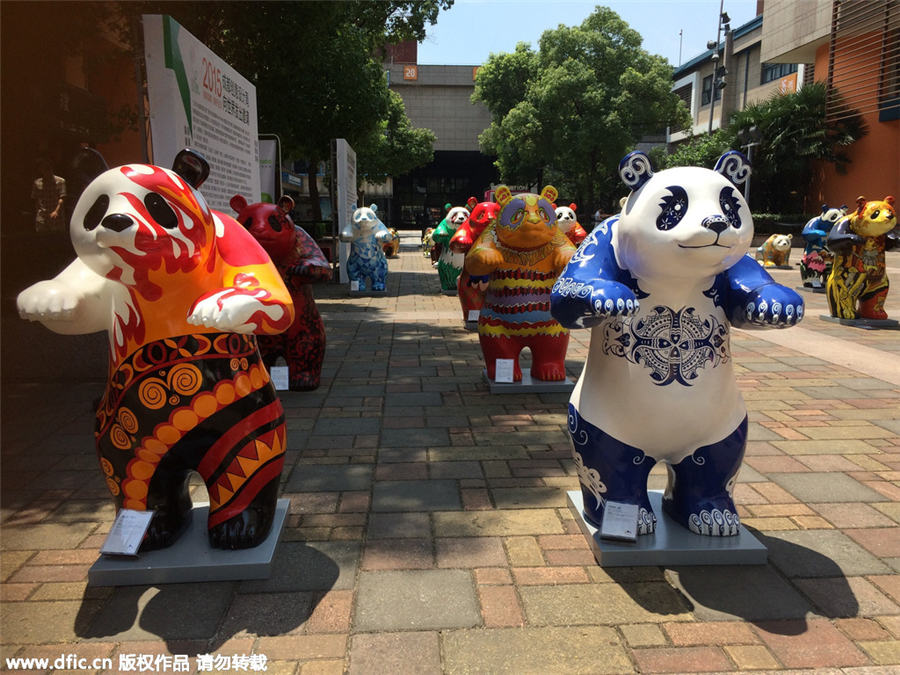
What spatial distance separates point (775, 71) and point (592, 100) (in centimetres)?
1400

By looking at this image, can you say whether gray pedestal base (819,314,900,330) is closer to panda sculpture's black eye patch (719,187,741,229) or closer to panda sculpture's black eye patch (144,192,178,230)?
panda sculpture's black eye patch (719,187,741,229)

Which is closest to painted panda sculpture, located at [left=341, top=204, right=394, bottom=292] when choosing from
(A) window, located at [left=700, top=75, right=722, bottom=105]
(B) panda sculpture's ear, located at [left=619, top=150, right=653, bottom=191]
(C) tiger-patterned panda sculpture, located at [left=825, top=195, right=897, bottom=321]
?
(C) tiger-patterned panda sculpture, located at [left=825, top=195, right=897, bottom=321]

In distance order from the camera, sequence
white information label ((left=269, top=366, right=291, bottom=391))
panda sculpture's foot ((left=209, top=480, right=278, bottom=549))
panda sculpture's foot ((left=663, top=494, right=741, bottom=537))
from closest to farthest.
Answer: panda sculpture's foot ((left=209, top=480, right=278, bottom=549)) < panda sculpture's foot ((left=663, top=494, right=741, bottom=537)) < white information label ((left=269, top=366, right=291, bottom=391))

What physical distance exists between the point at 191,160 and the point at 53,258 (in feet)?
19.4

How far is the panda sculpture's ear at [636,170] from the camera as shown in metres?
2.59

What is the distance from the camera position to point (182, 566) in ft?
8.34

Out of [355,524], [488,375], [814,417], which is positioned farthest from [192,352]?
[814,417]

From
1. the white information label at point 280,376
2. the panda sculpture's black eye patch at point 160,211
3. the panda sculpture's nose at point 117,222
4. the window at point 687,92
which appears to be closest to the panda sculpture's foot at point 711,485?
the panda sculpture's black eye patch at point 160,211

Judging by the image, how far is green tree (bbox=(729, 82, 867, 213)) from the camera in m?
22.6

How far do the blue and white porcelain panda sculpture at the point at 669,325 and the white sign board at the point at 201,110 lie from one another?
10.8 feet

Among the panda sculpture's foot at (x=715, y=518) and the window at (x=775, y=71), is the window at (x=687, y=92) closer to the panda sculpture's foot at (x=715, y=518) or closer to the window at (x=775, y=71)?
the window at (x=775, y=71)

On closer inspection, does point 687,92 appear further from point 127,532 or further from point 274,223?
point 127,532

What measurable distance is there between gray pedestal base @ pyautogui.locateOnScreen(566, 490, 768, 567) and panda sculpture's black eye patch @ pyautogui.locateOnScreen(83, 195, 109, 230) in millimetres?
2295

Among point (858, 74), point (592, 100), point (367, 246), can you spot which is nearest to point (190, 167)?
point (367, 246)
